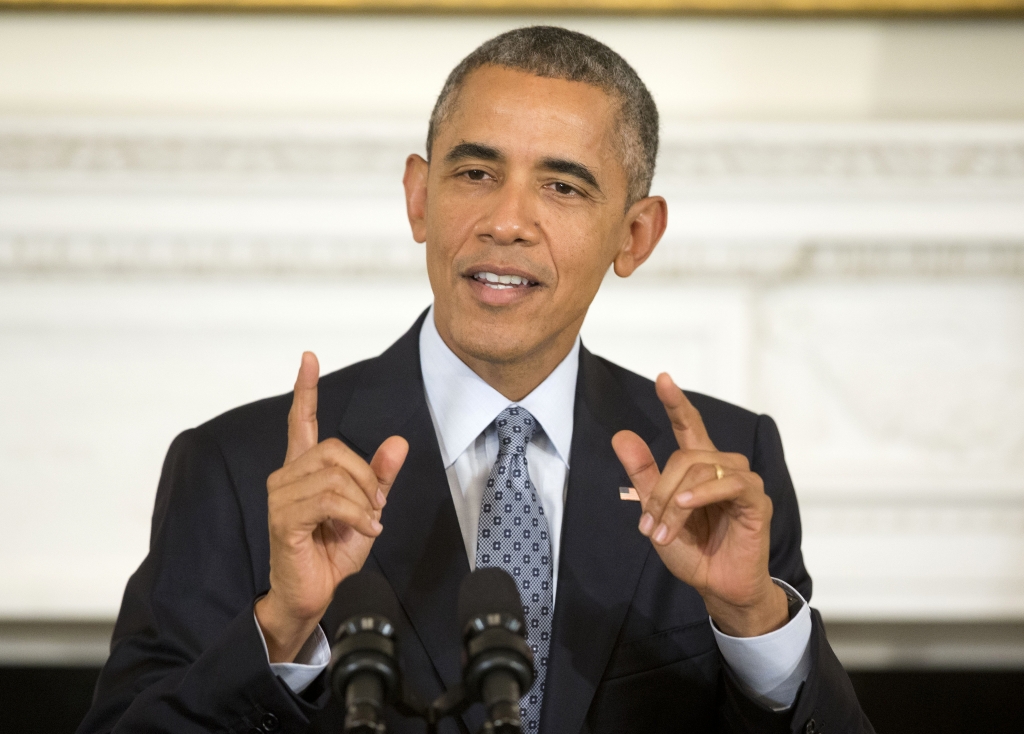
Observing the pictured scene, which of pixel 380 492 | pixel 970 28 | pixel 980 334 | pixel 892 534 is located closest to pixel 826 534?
pixel 892 534

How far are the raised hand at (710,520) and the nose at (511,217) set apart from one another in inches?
12.5

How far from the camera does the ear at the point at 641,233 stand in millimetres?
1757

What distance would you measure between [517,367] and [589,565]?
0.30 meters

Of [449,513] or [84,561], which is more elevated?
[84,561]

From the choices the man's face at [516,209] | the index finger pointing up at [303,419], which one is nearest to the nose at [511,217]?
the man's face at [516,209]

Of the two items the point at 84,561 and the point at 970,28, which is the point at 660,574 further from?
the point at 970,28

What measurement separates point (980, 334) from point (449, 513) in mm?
1379

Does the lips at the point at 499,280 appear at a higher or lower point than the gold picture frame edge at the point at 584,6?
lower

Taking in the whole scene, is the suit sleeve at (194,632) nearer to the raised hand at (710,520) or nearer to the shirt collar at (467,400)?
the shirt collar at (467,400)

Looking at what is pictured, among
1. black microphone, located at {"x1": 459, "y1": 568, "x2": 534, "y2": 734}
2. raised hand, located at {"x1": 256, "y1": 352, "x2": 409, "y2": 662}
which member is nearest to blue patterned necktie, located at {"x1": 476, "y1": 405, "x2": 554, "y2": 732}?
raised hand, located at {"x1": 256, "y1": 352, "x2": 409, "y2": 662}

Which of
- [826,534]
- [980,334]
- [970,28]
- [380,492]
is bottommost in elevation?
[380,492]

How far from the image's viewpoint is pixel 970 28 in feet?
7.75

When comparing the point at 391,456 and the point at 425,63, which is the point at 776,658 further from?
the point at 425,63

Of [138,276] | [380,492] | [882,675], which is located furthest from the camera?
[882,675]
